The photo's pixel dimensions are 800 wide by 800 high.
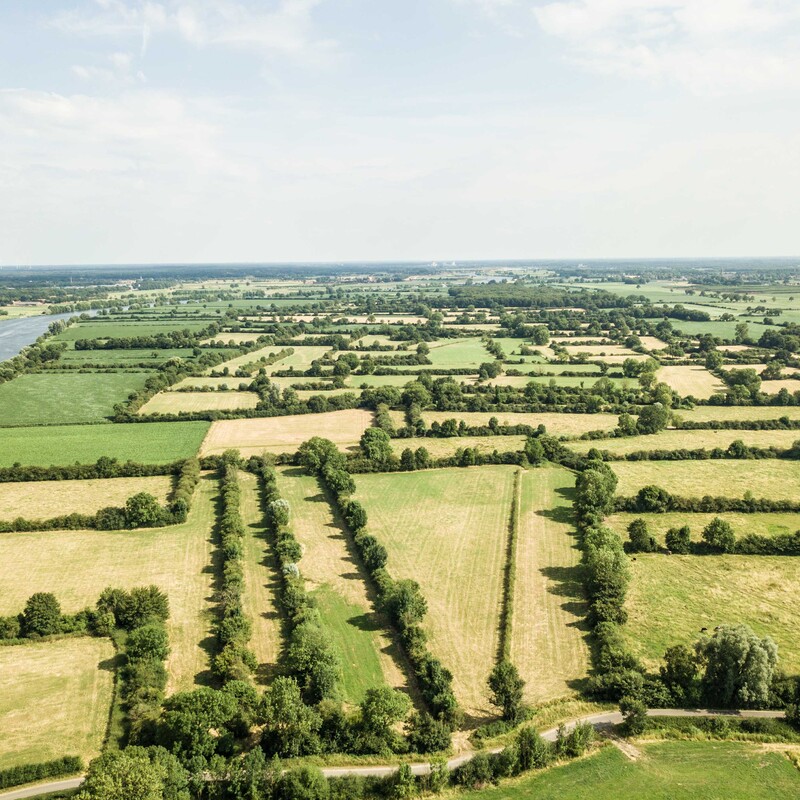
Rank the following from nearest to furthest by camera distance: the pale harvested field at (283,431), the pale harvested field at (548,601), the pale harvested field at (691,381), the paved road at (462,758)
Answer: the paved road at (462,758) < the pale harvested field at (548,601) < the pale harvested field at (283,431) < the pale harvested field at (691,381)

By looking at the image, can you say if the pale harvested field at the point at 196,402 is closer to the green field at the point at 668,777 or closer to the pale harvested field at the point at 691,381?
the pale harvested field at the point at 691,381

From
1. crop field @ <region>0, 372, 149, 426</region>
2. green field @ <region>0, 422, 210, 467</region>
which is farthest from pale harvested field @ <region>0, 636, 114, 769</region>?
crop field @ <region>0, 372, 149, 426</region>

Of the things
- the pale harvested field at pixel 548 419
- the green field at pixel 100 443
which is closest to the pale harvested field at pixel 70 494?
the green field at pixel 100 443

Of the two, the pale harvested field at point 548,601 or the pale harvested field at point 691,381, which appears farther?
the pale harvested field at point 691,381

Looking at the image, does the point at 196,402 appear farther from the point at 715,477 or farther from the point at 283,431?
the point at 715,477

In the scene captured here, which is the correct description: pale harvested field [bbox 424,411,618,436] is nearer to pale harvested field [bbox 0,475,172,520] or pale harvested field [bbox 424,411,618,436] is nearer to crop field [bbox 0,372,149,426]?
pale harvested field [bbox 0,475,172,520]

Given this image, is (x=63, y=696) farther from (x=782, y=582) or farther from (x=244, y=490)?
(x=782, y=582)
